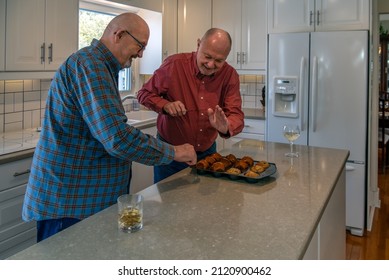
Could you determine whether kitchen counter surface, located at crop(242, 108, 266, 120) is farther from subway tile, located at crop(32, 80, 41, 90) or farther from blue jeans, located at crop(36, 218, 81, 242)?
blue jeans, located at crop(36, 218, 81, 242)

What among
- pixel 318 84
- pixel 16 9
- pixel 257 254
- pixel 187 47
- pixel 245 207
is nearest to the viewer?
pixel 257 254

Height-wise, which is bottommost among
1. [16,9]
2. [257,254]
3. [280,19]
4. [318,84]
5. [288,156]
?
[257,254]

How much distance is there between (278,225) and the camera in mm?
1061

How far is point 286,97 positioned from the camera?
128 inches

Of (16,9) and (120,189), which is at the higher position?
(16,9)

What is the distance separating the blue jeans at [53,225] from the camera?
4.30ft

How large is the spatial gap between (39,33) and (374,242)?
115 inches

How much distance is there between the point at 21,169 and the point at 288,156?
1.50m

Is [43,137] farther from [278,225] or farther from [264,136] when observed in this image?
[264,136]

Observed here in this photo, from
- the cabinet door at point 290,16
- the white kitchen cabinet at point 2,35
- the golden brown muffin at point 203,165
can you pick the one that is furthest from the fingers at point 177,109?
the cabinet door at point 290,16

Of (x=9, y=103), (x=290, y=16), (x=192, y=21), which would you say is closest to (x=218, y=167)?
(x=9, y=103)

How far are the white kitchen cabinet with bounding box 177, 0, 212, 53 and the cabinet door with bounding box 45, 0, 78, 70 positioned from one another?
1.60 metres

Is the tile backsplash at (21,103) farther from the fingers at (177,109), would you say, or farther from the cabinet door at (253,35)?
the cabinet door at (253,35)

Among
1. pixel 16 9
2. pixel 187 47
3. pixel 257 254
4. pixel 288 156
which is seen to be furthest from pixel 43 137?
pixel 187 47
